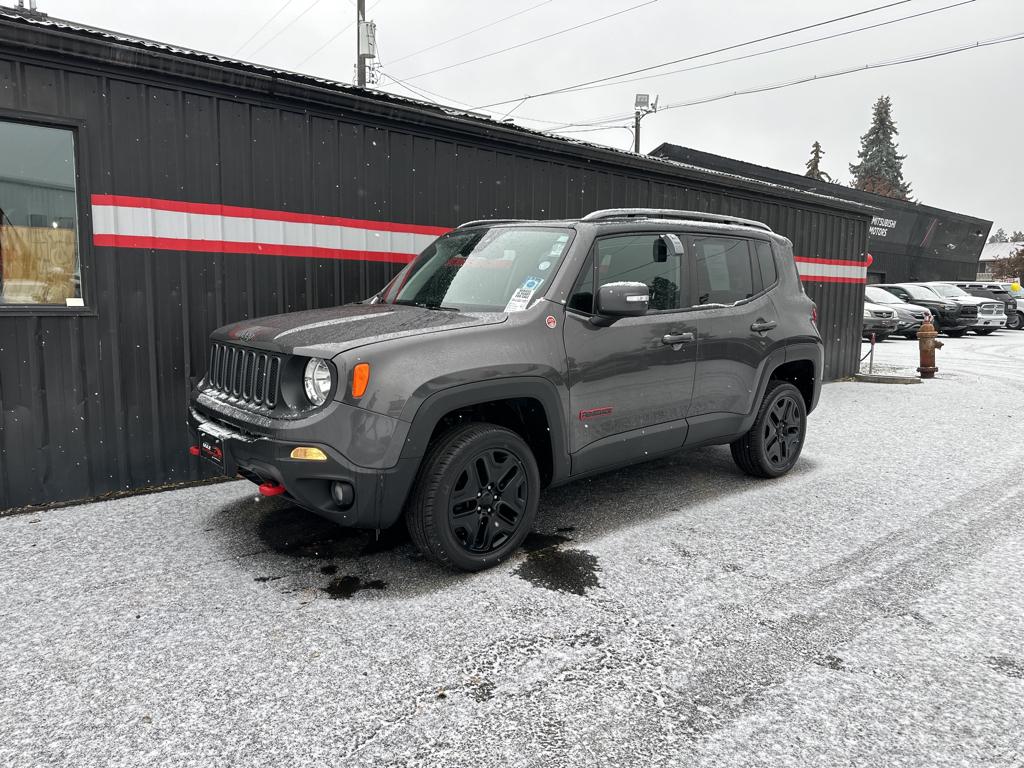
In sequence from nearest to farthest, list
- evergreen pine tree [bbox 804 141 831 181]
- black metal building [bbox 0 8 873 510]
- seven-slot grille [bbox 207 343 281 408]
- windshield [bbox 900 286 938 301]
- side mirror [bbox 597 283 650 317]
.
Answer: seven-slot grille [bbox 207 343 281 408], side mirror [bbox 597 283 650 317], black metal building [bbox 0 8 873 510], windshield [bbox 900 286 938 301], evergreen pine tree [bbox 804 141 831 181]

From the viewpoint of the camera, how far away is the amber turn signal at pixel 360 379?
3285mm

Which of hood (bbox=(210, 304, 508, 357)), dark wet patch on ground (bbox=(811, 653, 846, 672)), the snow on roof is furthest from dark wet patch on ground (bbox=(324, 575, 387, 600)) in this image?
the snow on roof

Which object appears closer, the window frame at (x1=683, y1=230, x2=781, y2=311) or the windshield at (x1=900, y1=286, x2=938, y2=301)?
the window frame at (x1=683, y1=230, x2=781, y2=311)

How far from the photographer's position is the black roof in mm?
4609

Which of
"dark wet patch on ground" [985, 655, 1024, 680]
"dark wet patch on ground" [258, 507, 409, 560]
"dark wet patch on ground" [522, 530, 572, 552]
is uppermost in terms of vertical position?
"dark wet patch on ground" [258, 507, 409, 560]

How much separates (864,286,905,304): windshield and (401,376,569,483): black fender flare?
20905 millimetres

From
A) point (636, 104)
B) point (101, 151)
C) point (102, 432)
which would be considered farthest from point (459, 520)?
point (636, 104)

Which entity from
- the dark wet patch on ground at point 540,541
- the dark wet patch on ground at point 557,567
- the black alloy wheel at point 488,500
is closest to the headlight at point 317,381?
the black alloy wheel at point 488,500

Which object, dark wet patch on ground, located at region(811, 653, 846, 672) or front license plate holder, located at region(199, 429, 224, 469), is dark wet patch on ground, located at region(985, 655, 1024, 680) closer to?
dark wet patch on ground, located at region(811, 653, 846, 672)

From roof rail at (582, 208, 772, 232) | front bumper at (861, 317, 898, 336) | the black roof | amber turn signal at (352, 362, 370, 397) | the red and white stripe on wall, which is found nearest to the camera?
amber turn signal at (352, 362, 370, 397)

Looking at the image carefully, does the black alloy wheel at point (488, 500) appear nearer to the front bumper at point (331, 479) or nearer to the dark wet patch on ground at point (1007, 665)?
the front bumper at point (331, 479)

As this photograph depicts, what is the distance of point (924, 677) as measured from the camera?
2.81m

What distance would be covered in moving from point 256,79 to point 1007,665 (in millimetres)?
5897

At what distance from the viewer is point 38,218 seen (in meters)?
4.81
